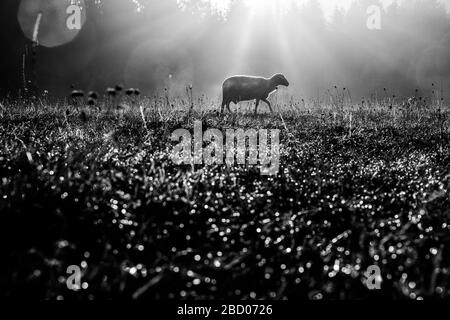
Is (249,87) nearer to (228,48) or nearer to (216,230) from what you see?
(216,230)

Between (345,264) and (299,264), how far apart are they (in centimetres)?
25

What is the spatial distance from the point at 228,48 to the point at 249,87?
3858cm

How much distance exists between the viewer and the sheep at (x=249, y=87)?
1381 cm

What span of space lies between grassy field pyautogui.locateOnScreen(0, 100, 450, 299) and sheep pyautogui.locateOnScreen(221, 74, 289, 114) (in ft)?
34.7

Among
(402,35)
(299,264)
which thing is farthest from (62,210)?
(402,35)

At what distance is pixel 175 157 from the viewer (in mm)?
3574

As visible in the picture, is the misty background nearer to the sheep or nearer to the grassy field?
the sheep

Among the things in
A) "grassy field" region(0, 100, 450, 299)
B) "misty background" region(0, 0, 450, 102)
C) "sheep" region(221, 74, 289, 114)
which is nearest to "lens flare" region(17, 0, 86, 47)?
"misty background" region(0, 0, 450, 102)

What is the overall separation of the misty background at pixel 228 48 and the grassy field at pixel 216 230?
2406 centimetres

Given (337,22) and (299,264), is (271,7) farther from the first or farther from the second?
(299,264)

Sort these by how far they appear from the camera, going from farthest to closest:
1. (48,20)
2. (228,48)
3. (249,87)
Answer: (228,48) < (48,20) < (249,87)

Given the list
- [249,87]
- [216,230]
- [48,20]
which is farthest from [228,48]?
[216,230]

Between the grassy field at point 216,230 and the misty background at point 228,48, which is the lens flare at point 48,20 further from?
the grassy field at point 216,230

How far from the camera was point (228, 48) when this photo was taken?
50219 millimetres
